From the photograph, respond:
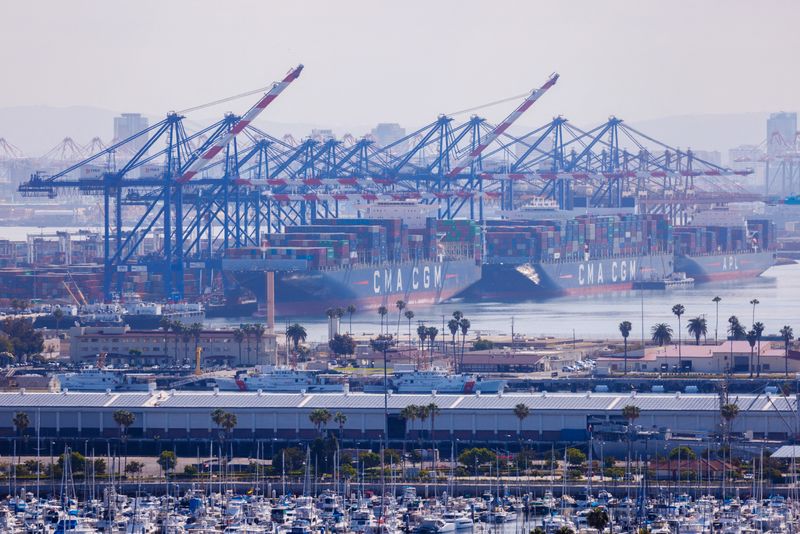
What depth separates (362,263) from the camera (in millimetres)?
85625

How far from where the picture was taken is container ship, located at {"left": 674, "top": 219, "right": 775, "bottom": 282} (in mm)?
110500

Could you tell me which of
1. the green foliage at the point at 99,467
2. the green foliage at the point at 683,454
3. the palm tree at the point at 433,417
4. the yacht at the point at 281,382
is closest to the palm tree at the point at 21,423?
the green foliage at the point at 99,467

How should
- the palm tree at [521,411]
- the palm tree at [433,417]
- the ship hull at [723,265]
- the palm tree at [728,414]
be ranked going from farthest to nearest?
the ship hull at [723,265] → the palm tree at [521,411] → the palm tree at [433,417] → the palm tree at [728,414]

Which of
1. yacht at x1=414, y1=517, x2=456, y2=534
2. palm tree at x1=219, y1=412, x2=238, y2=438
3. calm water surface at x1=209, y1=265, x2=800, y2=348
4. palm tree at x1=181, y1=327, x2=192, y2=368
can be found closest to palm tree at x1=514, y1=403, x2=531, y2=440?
palm tree at x1=219, y1=412, x2=238, y2=438

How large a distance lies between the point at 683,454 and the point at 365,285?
162 ft

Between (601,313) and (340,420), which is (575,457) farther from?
(601,313)

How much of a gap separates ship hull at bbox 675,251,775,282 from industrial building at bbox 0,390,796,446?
70.3m

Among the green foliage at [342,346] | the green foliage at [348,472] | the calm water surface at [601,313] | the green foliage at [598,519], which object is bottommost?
the green foliage at [598,519]

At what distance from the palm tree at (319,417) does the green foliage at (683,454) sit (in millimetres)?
6103

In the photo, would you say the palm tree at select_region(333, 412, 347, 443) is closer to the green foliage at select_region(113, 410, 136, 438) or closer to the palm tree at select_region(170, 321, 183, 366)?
the green foliage at select_region(113, 410, 136, 438)

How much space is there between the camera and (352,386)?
45.2 meters

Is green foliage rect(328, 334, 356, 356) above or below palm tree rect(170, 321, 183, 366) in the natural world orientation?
below

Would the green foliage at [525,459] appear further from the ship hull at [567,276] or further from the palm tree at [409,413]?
the ship hull at [567,276]

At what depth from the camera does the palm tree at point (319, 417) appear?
37500mm
